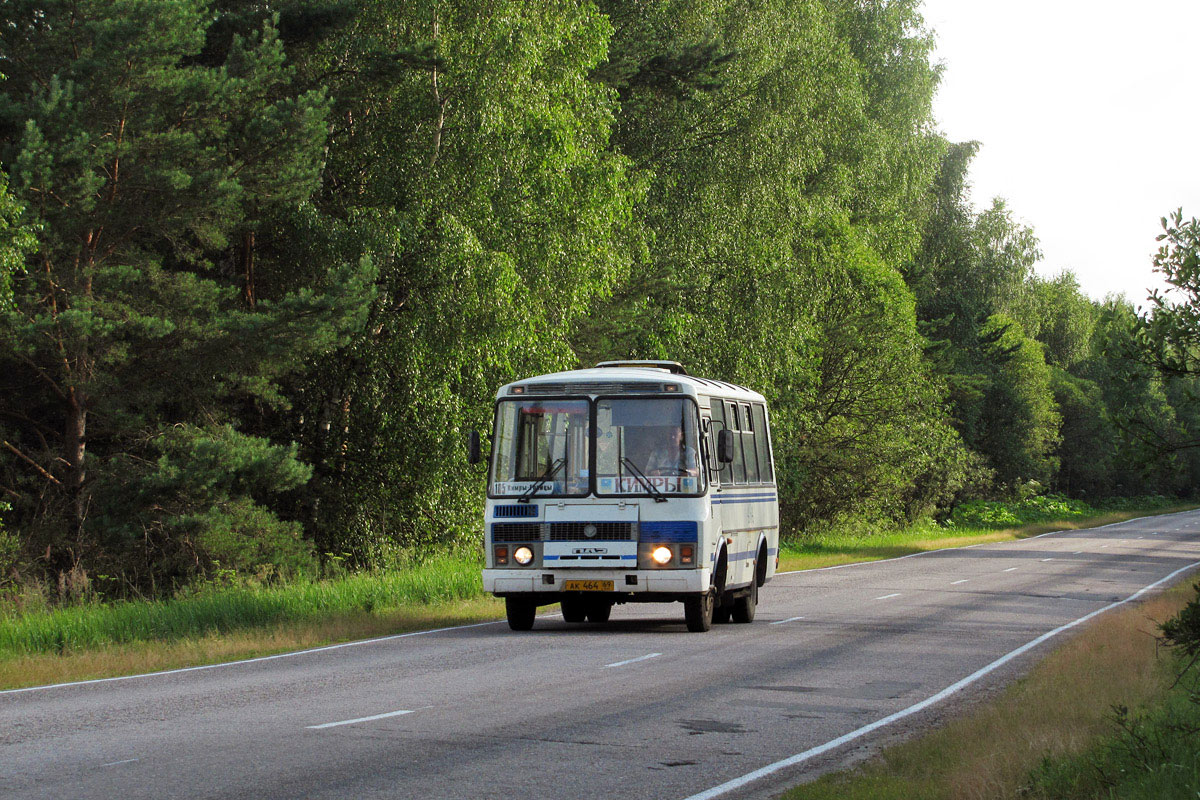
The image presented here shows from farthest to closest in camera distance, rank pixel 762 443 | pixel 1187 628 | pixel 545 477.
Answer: pixel 762 443, pixel 545 477, pixel 1187 628

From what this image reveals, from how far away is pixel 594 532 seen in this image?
1681cm

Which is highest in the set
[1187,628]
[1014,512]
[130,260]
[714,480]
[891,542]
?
[130,260]

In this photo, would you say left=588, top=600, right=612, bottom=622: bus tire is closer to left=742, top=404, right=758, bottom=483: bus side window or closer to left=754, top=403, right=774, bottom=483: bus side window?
left=742, top=404, right=758, bottom=483: bus side window

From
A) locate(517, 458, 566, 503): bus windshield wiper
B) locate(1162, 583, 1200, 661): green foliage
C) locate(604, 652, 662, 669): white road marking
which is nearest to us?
locate(1162, 583, 1200, 661): green foliage

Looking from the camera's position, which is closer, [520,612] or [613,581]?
[613,581]

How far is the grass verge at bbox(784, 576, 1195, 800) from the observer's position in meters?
7.86

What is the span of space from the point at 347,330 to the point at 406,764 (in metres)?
17.5

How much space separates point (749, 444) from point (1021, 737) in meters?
10.6

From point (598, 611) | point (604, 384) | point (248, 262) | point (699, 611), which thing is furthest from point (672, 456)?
point (248, 262)

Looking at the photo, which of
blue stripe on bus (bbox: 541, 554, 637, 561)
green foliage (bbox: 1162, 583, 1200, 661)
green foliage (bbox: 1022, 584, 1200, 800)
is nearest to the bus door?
blue stripe on bus (bbox: 541, 554, 637, 561)

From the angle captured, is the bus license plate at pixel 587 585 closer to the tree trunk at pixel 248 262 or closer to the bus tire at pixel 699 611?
the bus tire at pixel 699 611

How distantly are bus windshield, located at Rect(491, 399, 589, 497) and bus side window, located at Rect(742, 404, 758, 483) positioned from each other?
10.5 feet

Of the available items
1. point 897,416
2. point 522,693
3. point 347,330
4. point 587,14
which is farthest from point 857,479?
point 522,693

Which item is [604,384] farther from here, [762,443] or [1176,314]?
[1176,314]
